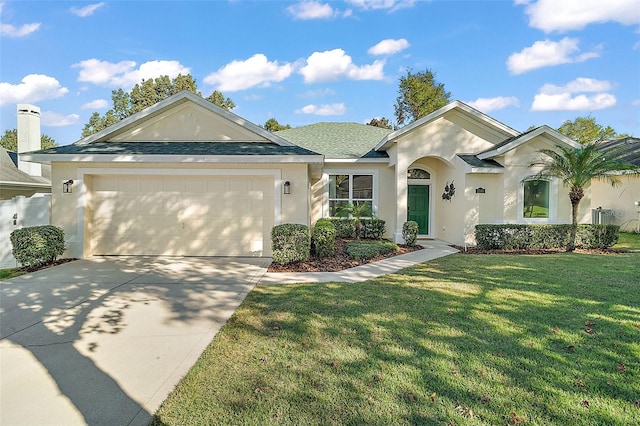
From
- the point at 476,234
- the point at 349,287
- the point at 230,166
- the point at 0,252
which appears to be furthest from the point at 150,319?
the point at 476,234

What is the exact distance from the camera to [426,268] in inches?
314

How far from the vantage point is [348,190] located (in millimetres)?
13664

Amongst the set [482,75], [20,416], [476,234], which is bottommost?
[20,416]

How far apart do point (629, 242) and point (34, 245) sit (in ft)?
62.6

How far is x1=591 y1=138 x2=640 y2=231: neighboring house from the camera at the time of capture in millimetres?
15540

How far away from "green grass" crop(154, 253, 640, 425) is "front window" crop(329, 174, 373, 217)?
7750 millimetres

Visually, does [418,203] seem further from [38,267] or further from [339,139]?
[38,267]

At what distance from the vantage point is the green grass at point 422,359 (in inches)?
103

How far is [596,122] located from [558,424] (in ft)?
140

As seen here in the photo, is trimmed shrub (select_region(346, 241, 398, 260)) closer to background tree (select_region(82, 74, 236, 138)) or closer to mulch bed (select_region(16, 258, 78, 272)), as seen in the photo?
mulch bed (select_region(16, 258, 78, 272))

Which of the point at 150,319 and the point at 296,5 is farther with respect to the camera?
the point at 296,5

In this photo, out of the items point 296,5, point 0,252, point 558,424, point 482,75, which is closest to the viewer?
point 558,424

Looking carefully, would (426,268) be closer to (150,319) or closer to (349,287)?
(349,287)

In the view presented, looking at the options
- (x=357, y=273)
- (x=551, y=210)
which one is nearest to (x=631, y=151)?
(x=551, y=210)
